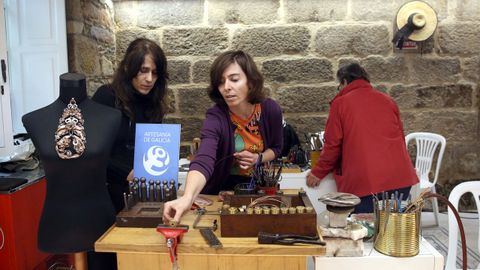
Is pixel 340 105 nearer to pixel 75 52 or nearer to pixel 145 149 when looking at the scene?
pixel 145 149

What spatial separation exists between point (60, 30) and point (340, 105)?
1.78 metres

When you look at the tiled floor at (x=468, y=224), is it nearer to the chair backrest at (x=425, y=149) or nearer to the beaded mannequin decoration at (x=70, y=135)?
the chair backrest at (x=425, y=149)

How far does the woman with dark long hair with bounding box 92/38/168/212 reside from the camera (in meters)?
2.22

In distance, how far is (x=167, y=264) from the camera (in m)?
1.59

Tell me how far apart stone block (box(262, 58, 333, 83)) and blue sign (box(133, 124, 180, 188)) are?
7.76ft

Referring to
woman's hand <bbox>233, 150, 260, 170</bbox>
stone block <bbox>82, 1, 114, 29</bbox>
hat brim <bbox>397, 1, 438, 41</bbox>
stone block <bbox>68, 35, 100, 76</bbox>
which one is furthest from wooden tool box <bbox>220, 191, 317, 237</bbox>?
hat brim <bbox>397, 1, 438, 41</bbox>

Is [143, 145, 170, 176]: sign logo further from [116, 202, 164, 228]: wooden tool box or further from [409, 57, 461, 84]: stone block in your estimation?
[409, 57, 461, 84]: stone block

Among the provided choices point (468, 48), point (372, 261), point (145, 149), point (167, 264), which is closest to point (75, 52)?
point (145, 149)

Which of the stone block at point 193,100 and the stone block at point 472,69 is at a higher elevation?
the stone block at point 472,69

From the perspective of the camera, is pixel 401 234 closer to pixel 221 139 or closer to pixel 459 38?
pixel 221 139

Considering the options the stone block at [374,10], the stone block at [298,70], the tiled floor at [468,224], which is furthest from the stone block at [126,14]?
the tiled floor at [468,224]

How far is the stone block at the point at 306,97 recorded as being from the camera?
4.20 m

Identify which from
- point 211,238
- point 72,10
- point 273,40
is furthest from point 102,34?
point 211,238

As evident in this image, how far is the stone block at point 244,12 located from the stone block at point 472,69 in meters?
1.63
